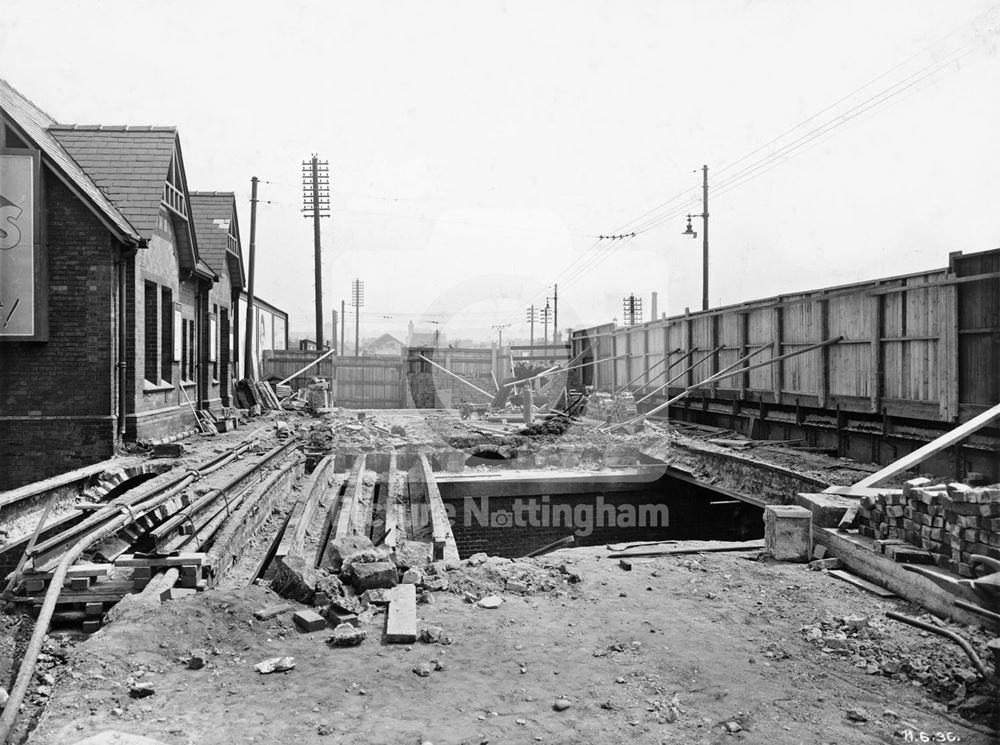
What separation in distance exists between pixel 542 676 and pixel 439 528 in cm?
436

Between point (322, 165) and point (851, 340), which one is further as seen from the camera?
point (322, 165)

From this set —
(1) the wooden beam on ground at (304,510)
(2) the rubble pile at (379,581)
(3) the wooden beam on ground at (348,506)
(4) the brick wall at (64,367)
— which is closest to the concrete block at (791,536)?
(2) the rubble pile at (379,581)

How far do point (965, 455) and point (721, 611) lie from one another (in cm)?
610

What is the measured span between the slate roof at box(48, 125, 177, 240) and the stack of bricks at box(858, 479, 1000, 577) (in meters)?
13.0

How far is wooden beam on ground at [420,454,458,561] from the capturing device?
7.89 m

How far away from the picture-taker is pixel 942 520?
6129mm

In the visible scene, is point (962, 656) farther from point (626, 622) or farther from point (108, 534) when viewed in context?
point (108, 534)

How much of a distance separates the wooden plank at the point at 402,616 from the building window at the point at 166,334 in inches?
461

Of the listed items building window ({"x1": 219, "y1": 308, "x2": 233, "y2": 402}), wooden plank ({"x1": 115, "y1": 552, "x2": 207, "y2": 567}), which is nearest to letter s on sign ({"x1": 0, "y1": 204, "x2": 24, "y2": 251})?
wooden plank ({"x1": 115, "y1": 552, "x2": 207, "y2": 567})

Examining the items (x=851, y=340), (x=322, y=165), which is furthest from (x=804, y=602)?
(x=322, y=165)

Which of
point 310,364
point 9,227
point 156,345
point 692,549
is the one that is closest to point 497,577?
point 692,549

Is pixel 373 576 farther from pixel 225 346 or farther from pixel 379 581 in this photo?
pixel 225 346

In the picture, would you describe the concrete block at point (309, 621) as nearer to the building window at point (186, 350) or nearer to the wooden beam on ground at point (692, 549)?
the wooden beam on ground at point (692, 549)

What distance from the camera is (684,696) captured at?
14.5ft
